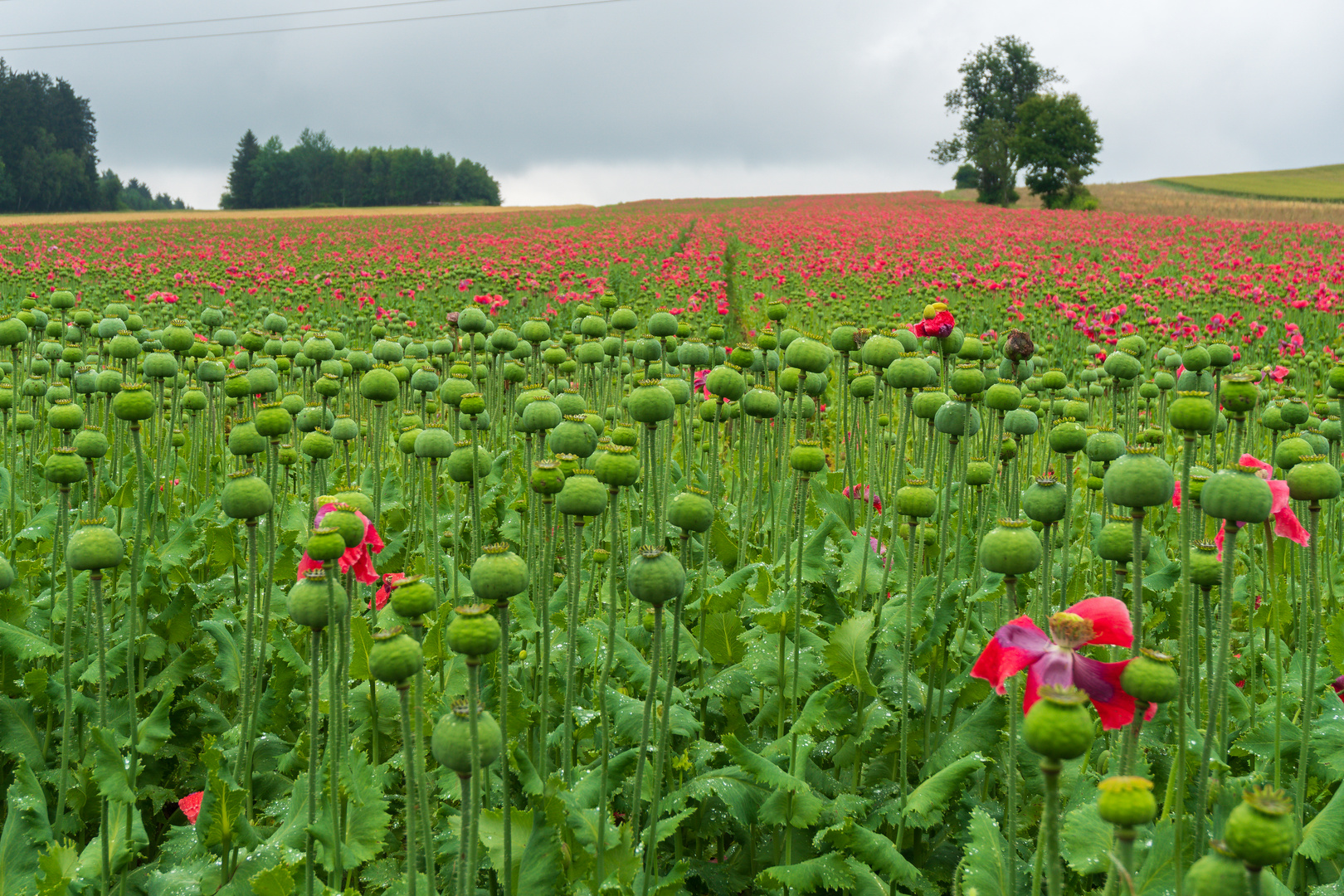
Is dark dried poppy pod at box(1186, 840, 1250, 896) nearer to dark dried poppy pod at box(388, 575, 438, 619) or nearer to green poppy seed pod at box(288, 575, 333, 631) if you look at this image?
dark dried poppy pod at box(388, 575, 438, 619)

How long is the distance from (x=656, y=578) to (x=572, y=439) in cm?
72

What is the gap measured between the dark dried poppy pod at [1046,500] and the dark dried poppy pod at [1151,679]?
0.48 m

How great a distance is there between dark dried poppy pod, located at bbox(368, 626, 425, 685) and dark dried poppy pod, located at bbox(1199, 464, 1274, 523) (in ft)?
4.03

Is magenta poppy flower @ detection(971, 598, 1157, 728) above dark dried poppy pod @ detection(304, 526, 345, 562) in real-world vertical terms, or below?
below

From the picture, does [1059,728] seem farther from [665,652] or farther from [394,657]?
[665,652]

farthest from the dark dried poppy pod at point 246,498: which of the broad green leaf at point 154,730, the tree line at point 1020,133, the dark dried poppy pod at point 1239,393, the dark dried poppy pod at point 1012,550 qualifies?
the tree line at point 1020,133

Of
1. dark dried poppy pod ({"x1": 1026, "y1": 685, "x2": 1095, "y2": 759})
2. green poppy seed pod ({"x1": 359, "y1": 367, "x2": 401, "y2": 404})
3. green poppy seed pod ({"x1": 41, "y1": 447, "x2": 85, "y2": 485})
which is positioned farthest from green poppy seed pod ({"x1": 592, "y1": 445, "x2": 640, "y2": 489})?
green poppy seed pod ({"x1": 41, "y1": 447, "x2": 85, "y2": 485})

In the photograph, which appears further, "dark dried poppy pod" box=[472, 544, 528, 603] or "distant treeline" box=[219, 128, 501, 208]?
"distant treeline" box=[219, 128, 501, 208]

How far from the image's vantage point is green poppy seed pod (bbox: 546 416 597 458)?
2170 millimetres

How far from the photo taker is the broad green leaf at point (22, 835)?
199cm

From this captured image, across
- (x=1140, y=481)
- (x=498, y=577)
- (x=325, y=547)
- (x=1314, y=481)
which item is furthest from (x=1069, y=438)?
(x=325, y=547)

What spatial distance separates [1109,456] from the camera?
2260 mm

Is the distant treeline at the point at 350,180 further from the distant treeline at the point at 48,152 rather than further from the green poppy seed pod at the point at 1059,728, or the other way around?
the green poppy seed pod at the point at 1059,728

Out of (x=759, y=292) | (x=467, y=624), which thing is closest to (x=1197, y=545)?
(x=467, y=624)
